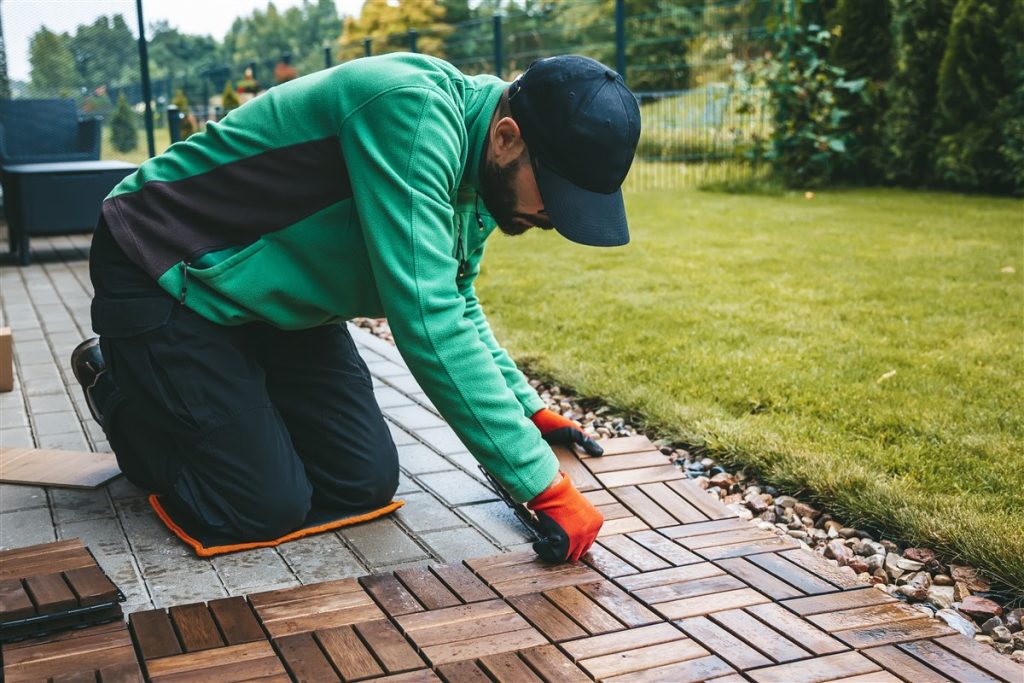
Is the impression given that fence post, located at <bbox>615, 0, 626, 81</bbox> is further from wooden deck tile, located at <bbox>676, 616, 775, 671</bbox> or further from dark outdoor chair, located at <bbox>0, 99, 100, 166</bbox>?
wooden deck tile, located at <bbox>676, 616, 775, 671</bbox>

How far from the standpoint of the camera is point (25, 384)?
4.04 m

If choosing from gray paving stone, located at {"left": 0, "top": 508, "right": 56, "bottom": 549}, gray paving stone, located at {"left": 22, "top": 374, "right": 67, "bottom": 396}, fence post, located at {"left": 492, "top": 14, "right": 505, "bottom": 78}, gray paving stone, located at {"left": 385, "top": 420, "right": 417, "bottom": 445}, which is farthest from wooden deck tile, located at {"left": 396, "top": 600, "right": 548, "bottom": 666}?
fence post, located at {"left": 492, "top": 14, "right": 505, "bottom": 78}

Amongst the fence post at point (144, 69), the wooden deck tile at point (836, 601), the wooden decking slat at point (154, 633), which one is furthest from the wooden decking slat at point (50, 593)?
the fence post at point (144, 69)

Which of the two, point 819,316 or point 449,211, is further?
point 819,316

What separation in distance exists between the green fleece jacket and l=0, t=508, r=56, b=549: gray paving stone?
73 centimetres

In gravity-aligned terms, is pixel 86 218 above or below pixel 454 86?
below

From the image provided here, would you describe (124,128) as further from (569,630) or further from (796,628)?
(796,628)

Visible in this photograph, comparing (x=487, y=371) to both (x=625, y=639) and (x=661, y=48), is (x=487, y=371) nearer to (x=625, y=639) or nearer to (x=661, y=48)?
(x=625, y=639)

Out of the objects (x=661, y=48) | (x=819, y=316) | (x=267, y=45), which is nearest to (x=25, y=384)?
(x=819, y=316)

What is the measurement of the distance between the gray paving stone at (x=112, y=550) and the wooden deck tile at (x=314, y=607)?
293mm

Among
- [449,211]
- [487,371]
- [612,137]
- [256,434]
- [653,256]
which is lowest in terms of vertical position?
[653,256]

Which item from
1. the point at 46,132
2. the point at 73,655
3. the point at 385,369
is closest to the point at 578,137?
the point at 73,655

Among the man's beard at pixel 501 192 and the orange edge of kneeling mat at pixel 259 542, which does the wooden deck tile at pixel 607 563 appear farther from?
the man's beard at pixel 501 192

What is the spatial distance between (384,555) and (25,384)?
2.23m
